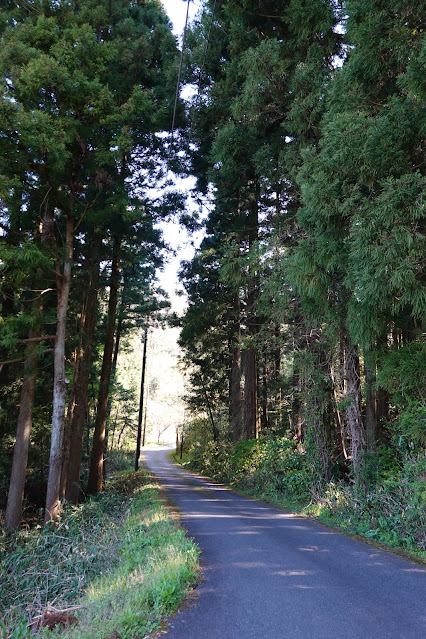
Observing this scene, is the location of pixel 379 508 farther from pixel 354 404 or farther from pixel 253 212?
pixel 253 212

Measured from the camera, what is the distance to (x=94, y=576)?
218 inches

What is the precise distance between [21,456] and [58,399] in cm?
192

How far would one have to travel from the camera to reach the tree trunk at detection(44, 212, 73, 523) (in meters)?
9.56

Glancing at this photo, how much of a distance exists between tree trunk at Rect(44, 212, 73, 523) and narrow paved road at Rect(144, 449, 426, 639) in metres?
4.80

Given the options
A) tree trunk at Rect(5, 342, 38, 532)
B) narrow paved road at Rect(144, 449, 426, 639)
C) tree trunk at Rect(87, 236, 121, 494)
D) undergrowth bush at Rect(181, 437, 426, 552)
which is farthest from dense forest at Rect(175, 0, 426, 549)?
tree trunk at Rect(5, 342, 38, 532)

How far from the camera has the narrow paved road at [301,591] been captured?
3.03 metres

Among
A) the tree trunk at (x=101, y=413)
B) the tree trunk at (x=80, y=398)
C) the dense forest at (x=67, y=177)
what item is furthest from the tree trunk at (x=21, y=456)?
the tree trunk at (x=101, y=413)

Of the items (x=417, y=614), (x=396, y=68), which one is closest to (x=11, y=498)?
(x=417, y=614)

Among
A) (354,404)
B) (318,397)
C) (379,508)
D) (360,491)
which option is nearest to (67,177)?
(318,397)

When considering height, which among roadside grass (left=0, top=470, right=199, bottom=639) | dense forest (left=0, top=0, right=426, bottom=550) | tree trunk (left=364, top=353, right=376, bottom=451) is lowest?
roadside grass (left=0, top=470, right=199, bottom=639)

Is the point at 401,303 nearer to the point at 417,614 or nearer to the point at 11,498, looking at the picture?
the point at 417,614

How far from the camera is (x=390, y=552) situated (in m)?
5.18

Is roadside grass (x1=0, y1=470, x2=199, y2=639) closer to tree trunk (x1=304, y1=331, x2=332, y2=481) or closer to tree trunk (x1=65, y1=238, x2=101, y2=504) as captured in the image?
tree trunk (x1=65, y1=238, x2=101, y2=504)

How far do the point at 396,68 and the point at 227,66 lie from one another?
6405 millimetres
